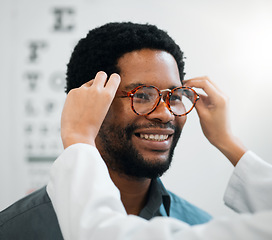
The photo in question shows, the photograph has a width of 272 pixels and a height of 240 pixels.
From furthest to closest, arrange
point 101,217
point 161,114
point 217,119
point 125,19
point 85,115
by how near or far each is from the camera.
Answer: point 125,19 < point 217,119 < point 161,114 < point 85,115 < point 101,217

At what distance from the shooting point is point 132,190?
1110 millimetres

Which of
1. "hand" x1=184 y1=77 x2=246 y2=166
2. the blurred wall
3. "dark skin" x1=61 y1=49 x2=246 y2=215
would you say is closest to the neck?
"dark skin" x1=61 y1=49 x2=246 y2=215

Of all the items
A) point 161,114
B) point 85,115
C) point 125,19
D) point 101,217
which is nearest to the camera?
point 101,217

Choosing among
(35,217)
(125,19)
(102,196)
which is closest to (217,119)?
(102,196)

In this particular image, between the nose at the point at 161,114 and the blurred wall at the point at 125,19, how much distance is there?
752mm

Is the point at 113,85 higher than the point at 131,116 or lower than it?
higher

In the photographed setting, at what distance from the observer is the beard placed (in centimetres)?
99

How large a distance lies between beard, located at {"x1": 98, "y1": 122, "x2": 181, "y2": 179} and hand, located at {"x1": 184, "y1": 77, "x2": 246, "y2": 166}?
13 centimetres

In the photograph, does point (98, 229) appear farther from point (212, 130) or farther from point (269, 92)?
point (269, 92)

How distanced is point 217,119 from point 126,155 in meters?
0.36

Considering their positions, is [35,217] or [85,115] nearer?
[85,115]

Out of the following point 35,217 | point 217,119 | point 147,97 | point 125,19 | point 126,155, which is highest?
point 125,19

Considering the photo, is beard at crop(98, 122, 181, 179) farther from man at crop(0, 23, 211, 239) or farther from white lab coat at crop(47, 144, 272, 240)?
white lab coat at crop(47, 144, 272, 240)

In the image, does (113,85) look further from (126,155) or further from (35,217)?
(35,217)
